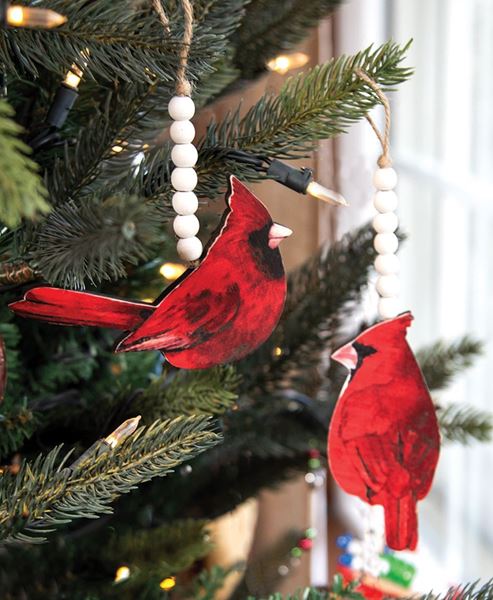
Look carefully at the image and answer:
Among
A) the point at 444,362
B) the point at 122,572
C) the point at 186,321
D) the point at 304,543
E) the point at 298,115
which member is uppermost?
the point at 298,115

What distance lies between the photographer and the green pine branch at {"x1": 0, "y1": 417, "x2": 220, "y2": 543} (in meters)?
0.32

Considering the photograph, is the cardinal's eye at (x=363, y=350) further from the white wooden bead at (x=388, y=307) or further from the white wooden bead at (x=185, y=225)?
the white wooden bead at (x=185, y=225)

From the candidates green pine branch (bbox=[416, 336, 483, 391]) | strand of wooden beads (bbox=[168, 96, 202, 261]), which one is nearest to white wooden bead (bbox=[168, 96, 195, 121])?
strand of wooden beads (bbox=[168, 96, 202, 261])

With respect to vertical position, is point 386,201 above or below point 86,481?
above

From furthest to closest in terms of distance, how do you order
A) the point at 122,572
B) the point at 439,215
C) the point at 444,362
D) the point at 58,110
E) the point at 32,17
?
1. the point at 439,215
2. the point at 444,362
3. the point at 122,572
4. the point at 58,110
5. the point at 32,17

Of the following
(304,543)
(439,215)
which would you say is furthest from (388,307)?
(439,215)

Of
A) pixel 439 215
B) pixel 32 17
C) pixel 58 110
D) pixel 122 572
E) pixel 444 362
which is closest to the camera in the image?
pixel 32 17

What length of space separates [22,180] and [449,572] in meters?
1.10

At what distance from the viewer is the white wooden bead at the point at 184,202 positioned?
0.35 m

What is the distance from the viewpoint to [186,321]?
356mm

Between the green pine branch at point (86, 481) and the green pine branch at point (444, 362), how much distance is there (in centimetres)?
32

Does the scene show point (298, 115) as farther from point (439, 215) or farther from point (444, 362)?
point (439, 215)

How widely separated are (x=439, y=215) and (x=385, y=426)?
807 millimetres

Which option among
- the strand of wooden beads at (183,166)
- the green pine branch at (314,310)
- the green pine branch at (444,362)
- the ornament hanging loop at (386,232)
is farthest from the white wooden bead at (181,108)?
the green pine branch at (444,362)
